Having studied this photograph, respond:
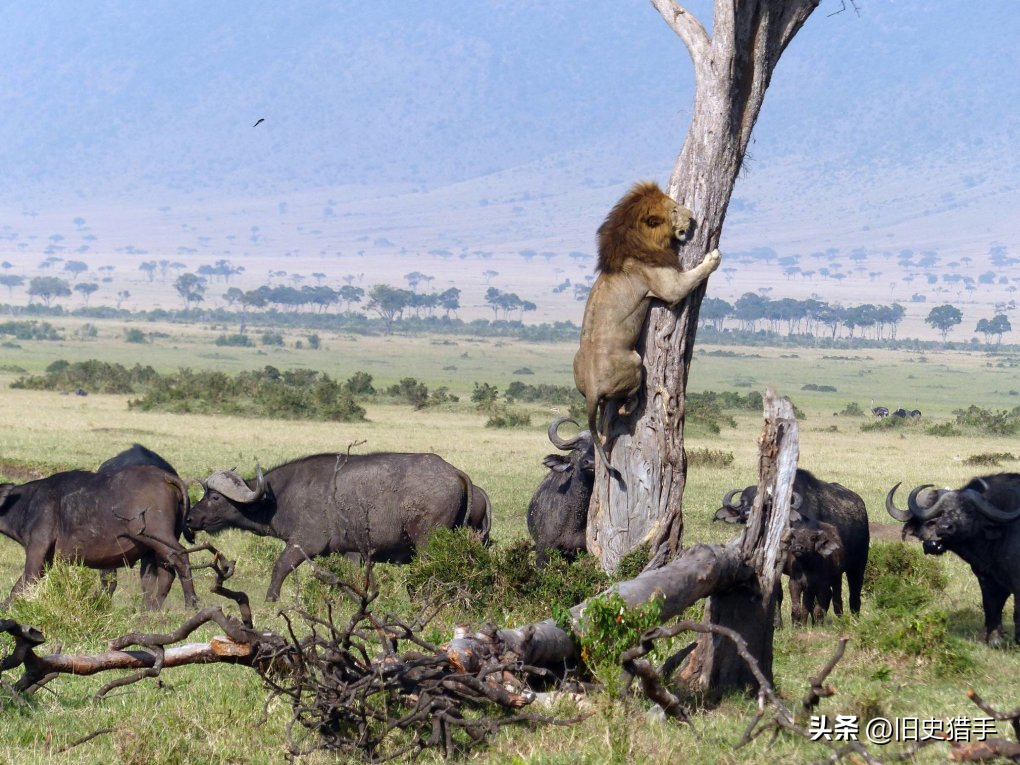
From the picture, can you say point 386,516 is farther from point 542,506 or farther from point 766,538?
point 766,538

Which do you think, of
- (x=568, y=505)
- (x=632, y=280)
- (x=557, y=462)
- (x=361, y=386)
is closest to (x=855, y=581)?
(x=568, y=505)

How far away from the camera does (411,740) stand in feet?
20.7

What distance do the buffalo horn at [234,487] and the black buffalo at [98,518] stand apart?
113cm

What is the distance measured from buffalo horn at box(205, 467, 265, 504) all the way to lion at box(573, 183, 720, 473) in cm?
446

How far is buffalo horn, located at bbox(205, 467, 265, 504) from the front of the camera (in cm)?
1302

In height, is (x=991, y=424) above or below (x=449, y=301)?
below

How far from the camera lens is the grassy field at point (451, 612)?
6.45 m

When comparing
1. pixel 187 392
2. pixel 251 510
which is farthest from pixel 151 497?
pixel 187 392

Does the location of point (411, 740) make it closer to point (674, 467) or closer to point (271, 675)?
point (271, 675)

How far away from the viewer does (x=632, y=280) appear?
973 cm

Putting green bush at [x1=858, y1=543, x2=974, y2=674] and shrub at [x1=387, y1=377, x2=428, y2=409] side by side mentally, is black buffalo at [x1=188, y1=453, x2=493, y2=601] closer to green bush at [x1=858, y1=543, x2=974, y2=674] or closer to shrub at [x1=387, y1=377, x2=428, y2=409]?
green bush at [x1=858, y1=543, x2=974, y2=674]

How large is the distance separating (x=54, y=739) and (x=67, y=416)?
2842cm

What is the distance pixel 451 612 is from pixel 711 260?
323cm

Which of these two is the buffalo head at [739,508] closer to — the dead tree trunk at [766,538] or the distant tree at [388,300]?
the dead tree trunk at [766,538]
